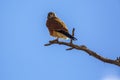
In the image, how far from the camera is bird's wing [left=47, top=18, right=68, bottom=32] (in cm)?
789

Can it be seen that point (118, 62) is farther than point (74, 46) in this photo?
No

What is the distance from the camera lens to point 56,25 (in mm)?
8234

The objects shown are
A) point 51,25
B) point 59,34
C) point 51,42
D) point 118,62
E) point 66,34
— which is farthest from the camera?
point 51,25

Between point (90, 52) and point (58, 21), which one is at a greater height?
point (58, 21)

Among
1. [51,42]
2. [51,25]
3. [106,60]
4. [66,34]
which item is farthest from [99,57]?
[51,25]

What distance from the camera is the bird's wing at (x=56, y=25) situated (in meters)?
7.89

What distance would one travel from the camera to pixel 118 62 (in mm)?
4809

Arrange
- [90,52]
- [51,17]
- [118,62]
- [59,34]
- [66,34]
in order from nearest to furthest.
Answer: [118,62], [90,52], [66,34], [59,34], [51,17]

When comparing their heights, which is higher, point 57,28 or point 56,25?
point 56,25

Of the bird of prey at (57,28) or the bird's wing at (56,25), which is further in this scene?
the bird's wing at (56,25)

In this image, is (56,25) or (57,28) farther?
(56,25)

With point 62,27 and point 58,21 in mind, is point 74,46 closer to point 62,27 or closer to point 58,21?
point 62,27

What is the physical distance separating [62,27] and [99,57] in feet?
9.89

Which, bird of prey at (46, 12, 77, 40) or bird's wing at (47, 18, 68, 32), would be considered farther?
bird's wing at (47, 18, 68, 32)
